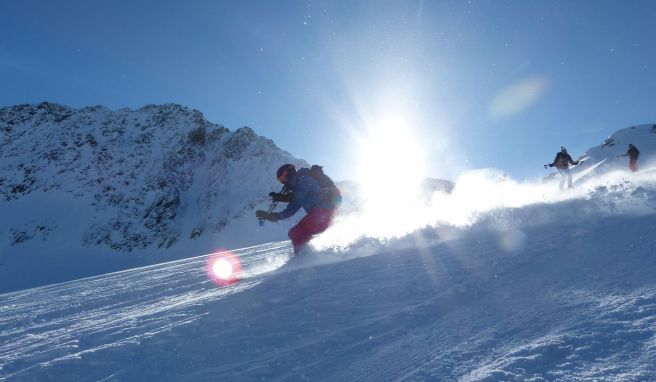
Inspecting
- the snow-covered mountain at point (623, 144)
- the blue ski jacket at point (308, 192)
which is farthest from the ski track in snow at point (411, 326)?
the snow-covered mountain at point (623, 144)

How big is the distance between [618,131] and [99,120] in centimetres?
10353

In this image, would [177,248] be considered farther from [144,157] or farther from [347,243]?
[347,243]

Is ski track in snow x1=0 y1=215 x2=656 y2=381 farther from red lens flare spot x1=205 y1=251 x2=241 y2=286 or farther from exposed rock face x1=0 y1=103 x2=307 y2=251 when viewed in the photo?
exposed rock face x1=0 y1=103 x2=307 y2=251

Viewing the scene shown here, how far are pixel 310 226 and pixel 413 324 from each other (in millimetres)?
6040

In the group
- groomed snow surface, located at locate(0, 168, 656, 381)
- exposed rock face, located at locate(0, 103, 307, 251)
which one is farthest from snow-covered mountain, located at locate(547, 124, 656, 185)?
exposed rock face, located at locate(0, 103, 307, 251)

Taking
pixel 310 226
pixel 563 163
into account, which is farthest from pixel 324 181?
pixel 563 163

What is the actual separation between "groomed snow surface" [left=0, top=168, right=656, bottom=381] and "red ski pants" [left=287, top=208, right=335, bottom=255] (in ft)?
10.2

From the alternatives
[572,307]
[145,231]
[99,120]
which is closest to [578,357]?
[572,307]

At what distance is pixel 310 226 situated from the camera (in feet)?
29.5

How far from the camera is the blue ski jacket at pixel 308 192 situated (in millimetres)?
9344

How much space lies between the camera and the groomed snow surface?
2.23 meters

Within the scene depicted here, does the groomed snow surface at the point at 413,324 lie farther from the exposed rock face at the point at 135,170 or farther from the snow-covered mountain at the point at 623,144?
A: the exposed rock face at the point at 135,170

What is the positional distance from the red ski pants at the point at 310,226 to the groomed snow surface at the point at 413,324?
3.11 meters

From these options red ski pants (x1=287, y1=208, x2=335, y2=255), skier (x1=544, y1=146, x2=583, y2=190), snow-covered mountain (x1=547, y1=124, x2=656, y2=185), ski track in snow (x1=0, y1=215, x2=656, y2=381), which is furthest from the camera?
snow-covered mountain (x1=547, y1=124, x2=656, y2=185)
